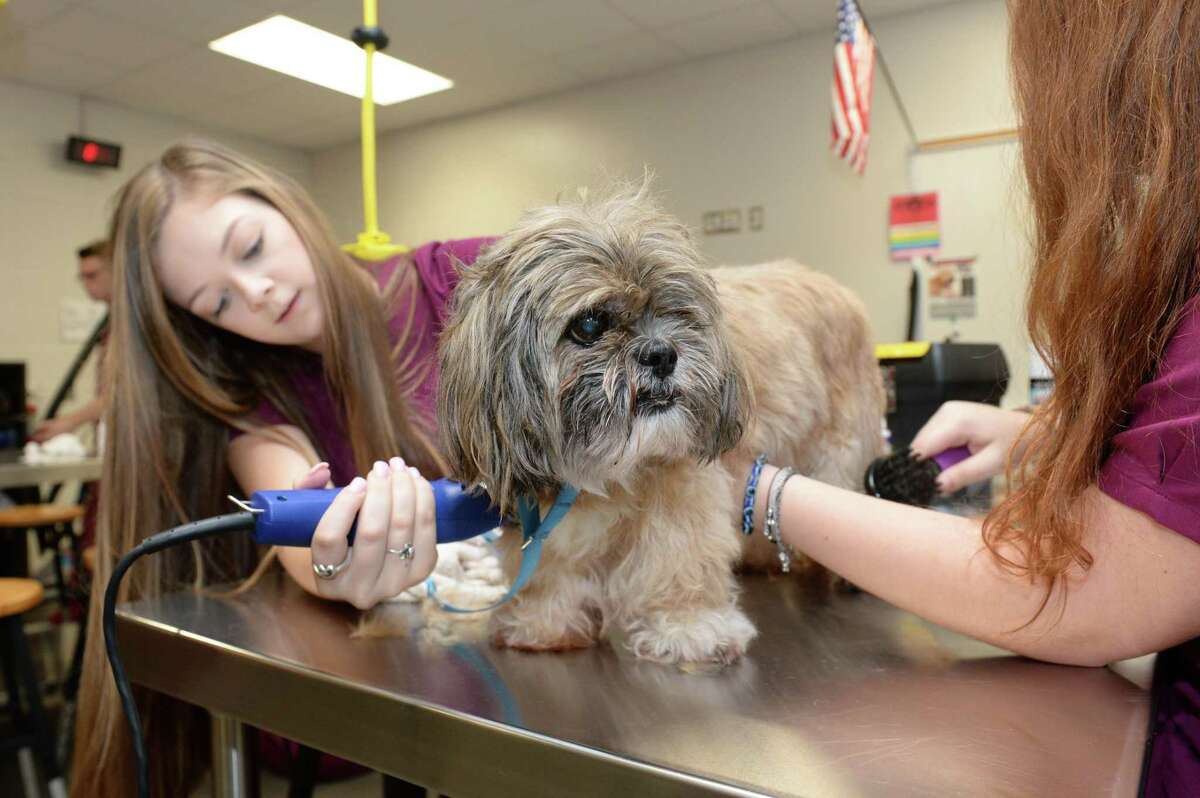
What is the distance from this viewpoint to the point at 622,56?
5.41m

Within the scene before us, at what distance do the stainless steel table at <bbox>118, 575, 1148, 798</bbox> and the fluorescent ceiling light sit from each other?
2.17 m

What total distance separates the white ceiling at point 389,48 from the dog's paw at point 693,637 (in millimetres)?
2359

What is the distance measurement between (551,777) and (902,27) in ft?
17.5

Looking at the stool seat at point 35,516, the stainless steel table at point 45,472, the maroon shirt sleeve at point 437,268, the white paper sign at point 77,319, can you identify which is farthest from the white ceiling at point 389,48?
the stool seat at point 35,516

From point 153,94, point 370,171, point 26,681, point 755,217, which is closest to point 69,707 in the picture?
point 26,681

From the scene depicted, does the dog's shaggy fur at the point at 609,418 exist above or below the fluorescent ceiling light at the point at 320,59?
below

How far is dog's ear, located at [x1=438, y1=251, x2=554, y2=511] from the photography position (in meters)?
0.83

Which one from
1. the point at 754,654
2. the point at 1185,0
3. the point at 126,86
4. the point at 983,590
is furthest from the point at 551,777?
the point at 126,86

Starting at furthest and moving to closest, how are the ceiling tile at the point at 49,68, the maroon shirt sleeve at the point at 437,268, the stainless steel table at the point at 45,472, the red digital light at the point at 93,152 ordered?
the red digital light at the point at 93,152 < the ceiling tile at the point at 49,68 < the stainless steel table at the point at 45,472 < the maroon shirt sleeve at the point at 437,268

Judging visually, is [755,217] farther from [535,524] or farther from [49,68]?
[535,524]

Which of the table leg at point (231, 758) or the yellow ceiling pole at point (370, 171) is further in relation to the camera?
the yellow ceiling pole at point (370, 171)

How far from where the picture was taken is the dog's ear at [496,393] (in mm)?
829

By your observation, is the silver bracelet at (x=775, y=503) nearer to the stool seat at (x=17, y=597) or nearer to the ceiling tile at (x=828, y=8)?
the stool seat at (x=17, y=597)

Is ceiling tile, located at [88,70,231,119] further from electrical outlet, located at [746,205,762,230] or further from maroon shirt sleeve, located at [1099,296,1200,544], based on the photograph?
maroon shirt sleeve, located at [1099,296,1200,544]
